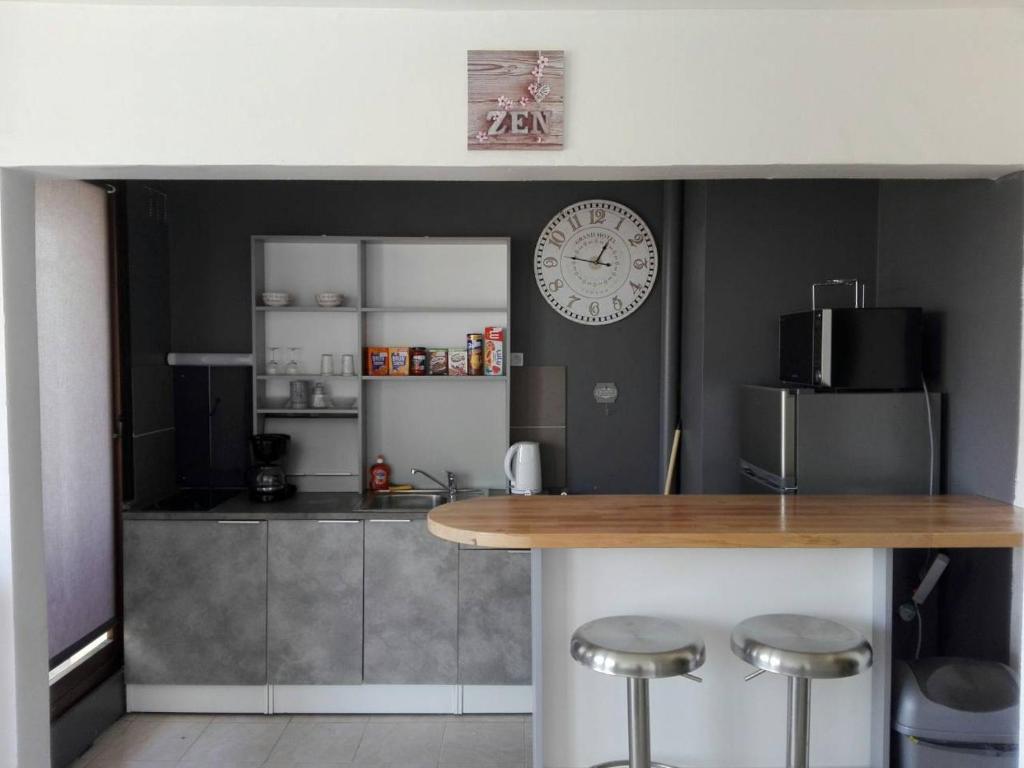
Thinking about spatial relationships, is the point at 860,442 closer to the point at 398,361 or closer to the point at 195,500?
the point at 398,361

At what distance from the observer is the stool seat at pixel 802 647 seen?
190cm

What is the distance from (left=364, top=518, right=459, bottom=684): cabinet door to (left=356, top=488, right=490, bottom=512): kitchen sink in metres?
0.19

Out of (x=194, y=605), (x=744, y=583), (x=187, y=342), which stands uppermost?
(x=187, y=342)

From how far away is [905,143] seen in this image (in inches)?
83.6

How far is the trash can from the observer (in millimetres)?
2121

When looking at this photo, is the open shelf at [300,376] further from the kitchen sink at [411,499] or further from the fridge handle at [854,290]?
the fridge handle at [854,290]

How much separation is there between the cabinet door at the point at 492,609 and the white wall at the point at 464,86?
72.5 inches

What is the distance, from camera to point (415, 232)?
3912 mm

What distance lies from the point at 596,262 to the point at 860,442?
1672 mm

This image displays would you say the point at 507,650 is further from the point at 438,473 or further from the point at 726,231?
the point at 726,231

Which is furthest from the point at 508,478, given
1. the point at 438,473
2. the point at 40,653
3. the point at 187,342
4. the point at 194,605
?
the point at 40,653

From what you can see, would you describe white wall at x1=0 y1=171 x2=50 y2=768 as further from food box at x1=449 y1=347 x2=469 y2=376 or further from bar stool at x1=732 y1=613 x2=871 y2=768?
bar stool at x1=732 y1=613 x2=871 y2=768

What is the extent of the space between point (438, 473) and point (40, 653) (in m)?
1.97

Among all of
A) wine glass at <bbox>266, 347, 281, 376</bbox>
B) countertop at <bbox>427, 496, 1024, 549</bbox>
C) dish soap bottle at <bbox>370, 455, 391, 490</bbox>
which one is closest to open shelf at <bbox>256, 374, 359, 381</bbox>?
wine glass at <bbox>266, 347, 281, 376</bbox>
